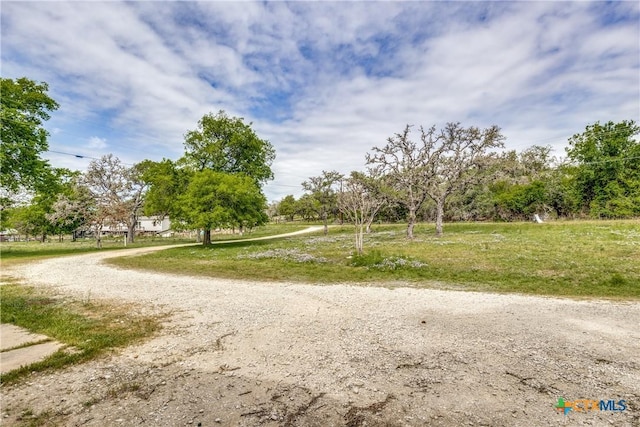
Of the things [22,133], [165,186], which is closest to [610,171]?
[165,186]

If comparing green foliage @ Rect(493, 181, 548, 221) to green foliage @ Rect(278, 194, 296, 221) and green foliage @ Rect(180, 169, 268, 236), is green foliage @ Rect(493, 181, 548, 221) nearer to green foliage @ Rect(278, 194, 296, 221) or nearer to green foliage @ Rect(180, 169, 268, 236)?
green foliage @ Rect(180, 169, 268, 236)

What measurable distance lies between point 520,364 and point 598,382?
3.30 feet

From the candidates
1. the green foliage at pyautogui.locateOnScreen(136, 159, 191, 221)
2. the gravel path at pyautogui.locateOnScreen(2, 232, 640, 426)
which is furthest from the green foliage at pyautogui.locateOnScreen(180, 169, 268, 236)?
the gravel path at pyautogui.locateOnScreen(2, 232, 640, 426)

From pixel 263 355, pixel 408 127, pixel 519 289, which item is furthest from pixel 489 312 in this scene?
pixel 408 127

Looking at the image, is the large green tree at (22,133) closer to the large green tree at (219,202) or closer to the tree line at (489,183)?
the large green tree at (219,202)

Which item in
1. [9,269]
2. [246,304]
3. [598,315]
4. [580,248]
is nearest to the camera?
[598,315]

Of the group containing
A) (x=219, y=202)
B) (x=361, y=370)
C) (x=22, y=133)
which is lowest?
(x=361, y=370)

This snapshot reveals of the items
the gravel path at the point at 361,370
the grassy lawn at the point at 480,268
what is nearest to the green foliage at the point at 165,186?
the grassy lawn at the point at 480,268

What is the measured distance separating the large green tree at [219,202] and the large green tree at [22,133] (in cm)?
1101

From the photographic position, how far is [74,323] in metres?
7.52

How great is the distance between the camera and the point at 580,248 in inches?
771

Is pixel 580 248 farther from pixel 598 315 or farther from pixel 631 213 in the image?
pixel 631 213

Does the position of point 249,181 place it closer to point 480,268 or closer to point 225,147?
point 225,147

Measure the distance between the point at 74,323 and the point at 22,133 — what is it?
69.6 feet
